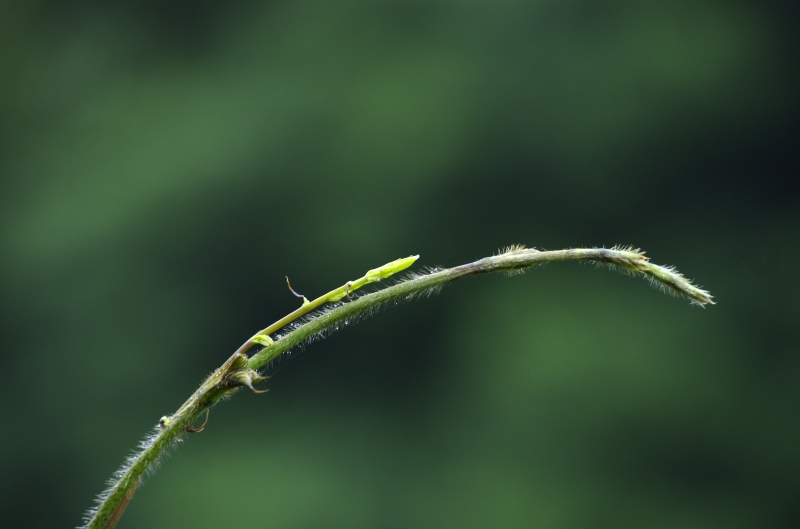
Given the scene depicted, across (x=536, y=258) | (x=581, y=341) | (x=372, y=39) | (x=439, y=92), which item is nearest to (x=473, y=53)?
(x=439, y=92)

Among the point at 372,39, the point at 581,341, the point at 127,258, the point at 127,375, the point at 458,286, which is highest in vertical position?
the point at 372,39

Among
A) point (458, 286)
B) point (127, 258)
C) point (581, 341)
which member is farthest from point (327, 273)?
point (581, 341)

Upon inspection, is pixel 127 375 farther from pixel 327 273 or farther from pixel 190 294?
pixel 327 273

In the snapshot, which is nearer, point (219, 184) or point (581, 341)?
point (581, 341)

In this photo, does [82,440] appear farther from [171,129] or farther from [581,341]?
[581,341]

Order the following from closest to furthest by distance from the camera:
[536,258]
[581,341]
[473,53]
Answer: [536,258], [581,341], [473,53]

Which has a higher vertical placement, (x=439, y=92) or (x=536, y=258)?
(x=439, y=92)

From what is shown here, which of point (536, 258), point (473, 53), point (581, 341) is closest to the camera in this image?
point (536, 258)
